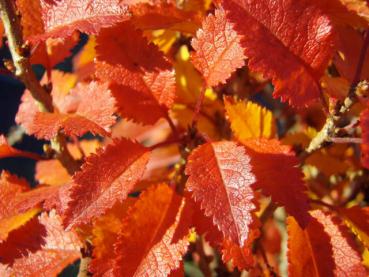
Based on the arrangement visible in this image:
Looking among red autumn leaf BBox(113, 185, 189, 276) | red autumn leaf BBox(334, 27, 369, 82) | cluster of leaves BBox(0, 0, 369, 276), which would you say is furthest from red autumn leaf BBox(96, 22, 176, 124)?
red autumn leaf BBox(334, 27, 369, 82)

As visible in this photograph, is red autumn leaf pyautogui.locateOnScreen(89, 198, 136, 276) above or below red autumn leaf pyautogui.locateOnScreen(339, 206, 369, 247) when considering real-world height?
below

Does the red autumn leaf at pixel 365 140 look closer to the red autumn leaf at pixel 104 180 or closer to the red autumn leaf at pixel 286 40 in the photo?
the red autumn leaf at pixel 286 40

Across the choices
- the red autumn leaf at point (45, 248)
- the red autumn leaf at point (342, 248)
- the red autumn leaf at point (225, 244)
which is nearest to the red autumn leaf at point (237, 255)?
the red autumn leaf at point (225, 244)

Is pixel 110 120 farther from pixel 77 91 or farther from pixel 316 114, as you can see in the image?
pixel 316 114

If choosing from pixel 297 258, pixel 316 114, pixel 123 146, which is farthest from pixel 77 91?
pixel 316 114

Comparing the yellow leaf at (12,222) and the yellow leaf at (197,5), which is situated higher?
the yellow leaf at (197,5)

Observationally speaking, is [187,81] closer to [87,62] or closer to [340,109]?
[87,62]

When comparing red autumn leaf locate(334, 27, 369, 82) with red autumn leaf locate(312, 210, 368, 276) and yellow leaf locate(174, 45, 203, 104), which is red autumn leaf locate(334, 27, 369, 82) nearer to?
red autumn leaf locate(312, 210, 368, 276)
